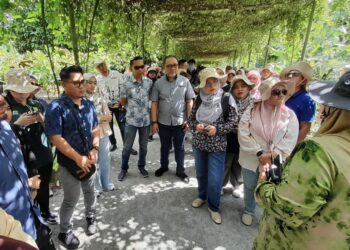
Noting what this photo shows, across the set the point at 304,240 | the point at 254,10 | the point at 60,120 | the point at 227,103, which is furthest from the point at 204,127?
the point at 254,10

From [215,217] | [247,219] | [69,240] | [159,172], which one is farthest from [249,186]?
[69,240]

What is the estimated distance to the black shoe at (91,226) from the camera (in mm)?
3213

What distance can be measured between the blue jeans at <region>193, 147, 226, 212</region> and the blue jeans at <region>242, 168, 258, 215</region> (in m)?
0.32

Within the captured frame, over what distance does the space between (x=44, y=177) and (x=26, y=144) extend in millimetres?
589

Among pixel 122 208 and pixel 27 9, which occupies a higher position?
pixel 27 9

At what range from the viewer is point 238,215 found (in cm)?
370

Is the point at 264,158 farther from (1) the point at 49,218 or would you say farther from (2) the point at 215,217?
(1) the point at 49,218

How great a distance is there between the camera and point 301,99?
3.34m

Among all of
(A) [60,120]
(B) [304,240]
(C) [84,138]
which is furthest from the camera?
(C) [84,138]

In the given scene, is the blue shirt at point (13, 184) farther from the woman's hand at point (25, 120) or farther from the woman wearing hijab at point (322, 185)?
the woman wearing hijab at point (322, 185)

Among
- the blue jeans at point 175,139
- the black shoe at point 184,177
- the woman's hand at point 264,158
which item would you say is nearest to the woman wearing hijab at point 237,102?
the woman's hand at point 264,158

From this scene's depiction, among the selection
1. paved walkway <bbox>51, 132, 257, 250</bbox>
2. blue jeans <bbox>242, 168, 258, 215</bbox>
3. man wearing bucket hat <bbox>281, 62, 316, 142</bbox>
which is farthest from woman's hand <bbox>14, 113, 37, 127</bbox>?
man wearing bucket hat <bbox>281, 62, 316, 142</bbox>

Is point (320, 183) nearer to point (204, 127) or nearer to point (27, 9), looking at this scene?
point (204, 127)

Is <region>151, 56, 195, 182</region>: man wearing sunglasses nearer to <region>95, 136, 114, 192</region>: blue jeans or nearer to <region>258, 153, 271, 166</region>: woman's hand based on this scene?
<region>95, 136, 114, 192</region>: blue jeans
